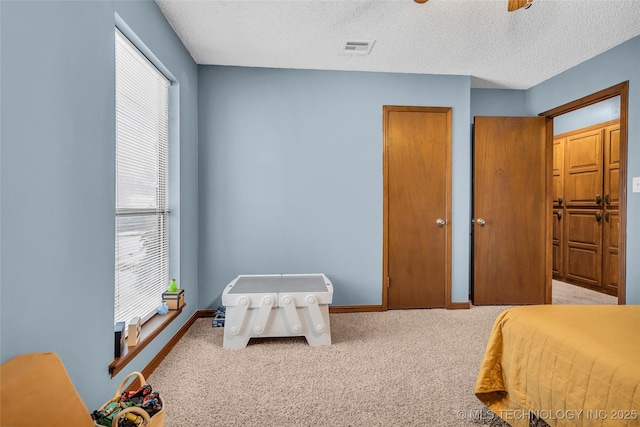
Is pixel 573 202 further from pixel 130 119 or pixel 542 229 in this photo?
pixel 130 119

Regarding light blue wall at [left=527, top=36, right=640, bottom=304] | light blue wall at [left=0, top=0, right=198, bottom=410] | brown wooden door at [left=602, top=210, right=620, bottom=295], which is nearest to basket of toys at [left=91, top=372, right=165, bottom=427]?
light blue wall at [left=0, top=0, right=198, bottom=410]

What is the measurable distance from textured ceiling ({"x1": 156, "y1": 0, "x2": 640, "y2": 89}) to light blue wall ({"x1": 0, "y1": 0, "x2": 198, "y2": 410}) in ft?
2.80

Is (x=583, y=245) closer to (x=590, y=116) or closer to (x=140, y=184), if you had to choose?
(x=590, y=116)

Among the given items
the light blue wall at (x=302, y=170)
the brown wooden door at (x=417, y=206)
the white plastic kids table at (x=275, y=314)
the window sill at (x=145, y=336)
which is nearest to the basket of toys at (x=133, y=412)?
the window sill at (x=145, y=336)

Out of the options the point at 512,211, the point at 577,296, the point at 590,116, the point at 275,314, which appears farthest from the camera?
the point at 590,116

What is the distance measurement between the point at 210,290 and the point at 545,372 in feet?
9.42

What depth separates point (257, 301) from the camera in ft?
8.89

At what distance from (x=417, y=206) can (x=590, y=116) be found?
2.78 metres

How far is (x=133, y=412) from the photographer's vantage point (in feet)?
4.46

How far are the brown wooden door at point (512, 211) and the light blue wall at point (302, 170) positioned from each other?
1.06ft

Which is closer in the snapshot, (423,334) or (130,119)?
(130,119)

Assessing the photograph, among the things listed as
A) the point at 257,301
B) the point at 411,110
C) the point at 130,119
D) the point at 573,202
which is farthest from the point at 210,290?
the point at 573,202

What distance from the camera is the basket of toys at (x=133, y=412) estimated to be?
130 centimetres

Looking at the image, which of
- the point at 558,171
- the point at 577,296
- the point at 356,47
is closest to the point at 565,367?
the point at 356,47
